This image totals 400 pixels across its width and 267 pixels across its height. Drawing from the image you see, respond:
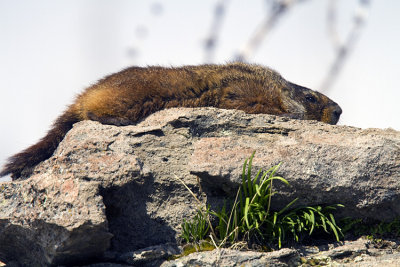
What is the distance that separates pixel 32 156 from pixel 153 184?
6.45 feet

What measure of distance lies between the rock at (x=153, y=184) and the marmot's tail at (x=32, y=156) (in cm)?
80

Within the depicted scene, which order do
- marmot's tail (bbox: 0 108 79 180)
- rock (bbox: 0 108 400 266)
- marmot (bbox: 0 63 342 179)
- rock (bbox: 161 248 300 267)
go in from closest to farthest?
rock (bbox: 161 248 300 267), rock (bbox: 0 108 400 266), marmot's tail (bbox: 0 108 79 180), marmot (bbox: 0 63 342 179)

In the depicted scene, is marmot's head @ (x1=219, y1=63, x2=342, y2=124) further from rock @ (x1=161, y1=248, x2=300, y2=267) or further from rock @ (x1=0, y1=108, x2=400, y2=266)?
rock @ (x1=161, y1=248, x2=300, y2=267)

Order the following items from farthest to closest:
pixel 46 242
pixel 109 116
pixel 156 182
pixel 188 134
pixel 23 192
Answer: pixel 109 116 < pixel 188 134 < pixel 156 182 < pixel 23 192 < pixel 46 242

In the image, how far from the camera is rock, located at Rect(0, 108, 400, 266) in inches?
175

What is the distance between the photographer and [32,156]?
611 centimetres

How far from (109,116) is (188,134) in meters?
1.20

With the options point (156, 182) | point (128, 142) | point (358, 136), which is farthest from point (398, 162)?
point (128, 142)

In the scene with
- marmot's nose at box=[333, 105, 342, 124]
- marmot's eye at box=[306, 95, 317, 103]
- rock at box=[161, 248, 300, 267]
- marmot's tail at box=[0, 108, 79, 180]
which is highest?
marmot's eye at box=[306, 95, 317, 103]

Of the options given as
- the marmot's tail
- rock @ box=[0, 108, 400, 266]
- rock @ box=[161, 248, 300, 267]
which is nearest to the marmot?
the marmot's tail

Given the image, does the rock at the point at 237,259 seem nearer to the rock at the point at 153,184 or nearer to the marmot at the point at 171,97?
the rock at the point at 153,184

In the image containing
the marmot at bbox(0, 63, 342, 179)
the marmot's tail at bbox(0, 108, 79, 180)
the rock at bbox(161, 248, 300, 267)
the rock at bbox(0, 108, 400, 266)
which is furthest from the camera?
the marmot at bbox(0, 63, 342, 179)

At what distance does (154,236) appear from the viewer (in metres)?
4.93

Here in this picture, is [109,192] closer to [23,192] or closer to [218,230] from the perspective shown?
[23,192]
